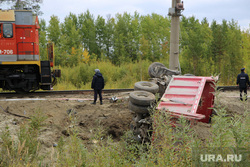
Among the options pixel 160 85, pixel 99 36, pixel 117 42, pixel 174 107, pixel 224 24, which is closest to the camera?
pixel 174 107

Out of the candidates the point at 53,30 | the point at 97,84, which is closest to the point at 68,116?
the point at 97,84

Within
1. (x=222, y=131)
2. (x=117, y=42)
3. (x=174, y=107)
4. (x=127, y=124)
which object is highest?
(x=117, y=42)

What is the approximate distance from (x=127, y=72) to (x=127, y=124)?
1178 centimetres

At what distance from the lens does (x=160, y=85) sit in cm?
944

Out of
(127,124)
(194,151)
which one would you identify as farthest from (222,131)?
(127,124)

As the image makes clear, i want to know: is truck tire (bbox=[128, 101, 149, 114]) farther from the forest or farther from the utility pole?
the forest

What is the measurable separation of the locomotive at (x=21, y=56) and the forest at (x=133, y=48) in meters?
4.65

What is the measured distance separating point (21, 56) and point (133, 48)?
19436mm

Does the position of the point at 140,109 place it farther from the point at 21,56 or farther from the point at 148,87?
the point at 21,56

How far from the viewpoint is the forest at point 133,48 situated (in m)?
19.8

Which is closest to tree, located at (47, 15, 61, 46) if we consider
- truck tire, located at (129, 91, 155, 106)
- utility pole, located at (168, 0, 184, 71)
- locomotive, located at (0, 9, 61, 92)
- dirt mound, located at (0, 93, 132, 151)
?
locomotive, located at (0, 9, 61, 92)

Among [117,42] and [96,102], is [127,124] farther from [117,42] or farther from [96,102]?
[117,42]

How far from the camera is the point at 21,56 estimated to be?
11836 mm

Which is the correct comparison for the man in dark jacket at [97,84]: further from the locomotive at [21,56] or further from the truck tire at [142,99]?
the truck tire at [142,99]
